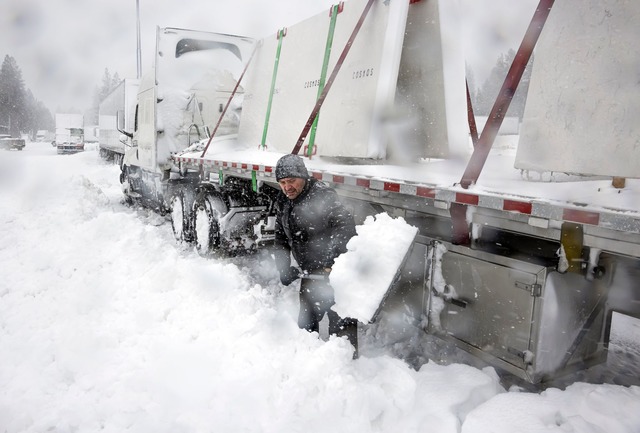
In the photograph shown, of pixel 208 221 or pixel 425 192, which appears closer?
pixel 425 192

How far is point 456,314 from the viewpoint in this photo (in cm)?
322

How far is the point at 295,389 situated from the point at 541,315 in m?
1.58

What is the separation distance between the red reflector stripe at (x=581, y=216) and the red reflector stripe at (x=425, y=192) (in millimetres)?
880

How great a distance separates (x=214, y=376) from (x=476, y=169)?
7.60 ft

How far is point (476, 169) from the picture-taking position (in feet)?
9.48

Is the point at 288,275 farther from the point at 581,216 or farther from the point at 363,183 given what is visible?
the point at 581,216

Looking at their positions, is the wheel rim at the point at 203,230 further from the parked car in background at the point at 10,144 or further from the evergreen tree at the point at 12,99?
the evergreen tree at the point at 12,99

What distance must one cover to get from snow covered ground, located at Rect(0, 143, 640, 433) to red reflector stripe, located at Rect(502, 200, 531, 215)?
1192 millimetres

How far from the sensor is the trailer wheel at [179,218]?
7.47 metres

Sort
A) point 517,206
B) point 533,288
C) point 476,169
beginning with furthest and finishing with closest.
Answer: point 476,169 → point 533,288 → point 517,206

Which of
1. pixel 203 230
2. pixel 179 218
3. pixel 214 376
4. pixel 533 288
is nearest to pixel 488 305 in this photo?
pixel 533 288

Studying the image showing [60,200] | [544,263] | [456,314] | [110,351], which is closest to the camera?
[544,263]

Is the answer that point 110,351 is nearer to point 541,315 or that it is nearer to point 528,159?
point 541,315

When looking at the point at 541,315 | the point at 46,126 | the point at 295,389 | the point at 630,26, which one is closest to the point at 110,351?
the point at 295,389
